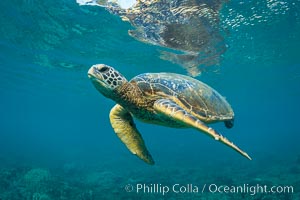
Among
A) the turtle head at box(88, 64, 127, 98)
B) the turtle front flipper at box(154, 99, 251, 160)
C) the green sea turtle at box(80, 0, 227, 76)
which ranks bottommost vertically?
the turtle front flipper at box(154, 99, 251, 160)

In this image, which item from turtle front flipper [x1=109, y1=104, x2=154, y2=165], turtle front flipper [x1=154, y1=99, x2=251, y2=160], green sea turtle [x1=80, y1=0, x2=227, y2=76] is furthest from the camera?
green sea turtle [x1=80, y1=0, x2=227, y2=76]

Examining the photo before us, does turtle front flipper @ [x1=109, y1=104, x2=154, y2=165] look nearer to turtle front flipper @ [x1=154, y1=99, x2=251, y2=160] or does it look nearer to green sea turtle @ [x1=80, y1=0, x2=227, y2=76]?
turtle front flipper @ [x1=154, y1=99, x2=251, y2=160]

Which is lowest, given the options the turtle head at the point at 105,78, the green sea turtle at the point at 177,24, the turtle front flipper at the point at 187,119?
the turtle front flipper at the point at 187,119

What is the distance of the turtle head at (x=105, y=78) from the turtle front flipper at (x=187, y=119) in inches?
27.7

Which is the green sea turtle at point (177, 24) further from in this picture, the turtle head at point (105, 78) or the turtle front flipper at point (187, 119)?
the turtle front flipper at point (187, 119)

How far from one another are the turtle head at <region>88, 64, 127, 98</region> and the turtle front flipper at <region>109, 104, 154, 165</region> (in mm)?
1089

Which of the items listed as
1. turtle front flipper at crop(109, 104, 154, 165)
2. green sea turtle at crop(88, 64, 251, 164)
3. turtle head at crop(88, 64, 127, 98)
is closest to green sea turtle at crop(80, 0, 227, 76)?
green sea turtle at crop(88, 64, 251, 164)

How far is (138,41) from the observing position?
574 inches

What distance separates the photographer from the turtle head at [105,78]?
347 cm

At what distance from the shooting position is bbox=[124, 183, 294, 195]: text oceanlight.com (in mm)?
9398

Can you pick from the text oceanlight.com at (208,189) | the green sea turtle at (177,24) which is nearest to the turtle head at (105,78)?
the green sea turtle at (177,24)

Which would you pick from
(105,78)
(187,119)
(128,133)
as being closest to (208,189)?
(128,133)

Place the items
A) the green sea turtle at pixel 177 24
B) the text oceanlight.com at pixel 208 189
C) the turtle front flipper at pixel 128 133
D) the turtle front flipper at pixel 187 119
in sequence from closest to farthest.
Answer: the turtle front flipper at pixel 187 119
the turtle front flipper at pixel 128 133
the text oceanlight.com at pixel 208 189
the green sea turtle at pixel 177 24

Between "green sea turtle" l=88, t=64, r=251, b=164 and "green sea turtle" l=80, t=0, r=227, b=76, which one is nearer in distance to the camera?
"green sea turtle" l=88, t=64, r=251, b=164
